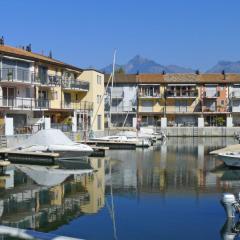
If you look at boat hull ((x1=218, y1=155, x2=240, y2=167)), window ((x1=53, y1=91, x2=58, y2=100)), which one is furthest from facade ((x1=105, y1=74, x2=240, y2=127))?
boat hull ((x1=218, y1=155, x2=240, y2=167))

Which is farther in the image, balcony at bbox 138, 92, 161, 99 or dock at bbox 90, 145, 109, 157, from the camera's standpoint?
balcony at bbox 138, 92, 161, 99

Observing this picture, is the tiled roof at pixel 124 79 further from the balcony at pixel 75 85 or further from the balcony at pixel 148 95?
the balcony at pixel 75 85

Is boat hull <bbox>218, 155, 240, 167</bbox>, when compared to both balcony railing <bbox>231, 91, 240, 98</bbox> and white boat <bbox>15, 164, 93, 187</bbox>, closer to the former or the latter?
white boat <bbox>15, 164, 93, 187</bbox>

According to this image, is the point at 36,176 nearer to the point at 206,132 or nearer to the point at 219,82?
the point at 206,132

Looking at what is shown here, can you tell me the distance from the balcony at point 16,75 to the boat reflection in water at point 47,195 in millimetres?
18688

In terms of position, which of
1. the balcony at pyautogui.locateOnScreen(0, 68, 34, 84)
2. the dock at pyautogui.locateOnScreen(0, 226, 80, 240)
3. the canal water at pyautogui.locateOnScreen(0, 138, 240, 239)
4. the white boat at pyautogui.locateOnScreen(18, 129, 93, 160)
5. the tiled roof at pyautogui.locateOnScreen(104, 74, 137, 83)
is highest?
the tiled roof at pyautogui.locateOnScreen(104, 74, 137, 83)

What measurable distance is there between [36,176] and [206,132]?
6395 centimetres

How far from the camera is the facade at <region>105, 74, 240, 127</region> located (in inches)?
3996

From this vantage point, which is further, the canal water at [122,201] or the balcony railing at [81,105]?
the balcony railing at [81,105]

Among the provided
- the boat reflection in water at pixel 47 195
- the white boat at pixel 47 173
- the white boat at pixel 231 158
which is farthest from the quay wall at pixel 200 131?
the white boat at pixel 47 173

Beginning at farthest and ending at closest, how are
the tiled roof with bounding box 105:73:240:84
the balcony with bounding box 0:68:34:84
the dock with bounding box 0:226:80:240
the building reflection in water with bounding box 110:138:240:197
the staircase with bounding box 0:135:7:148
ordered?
1. the tiled roof with bounding box 105:73:240:84
2. the balcony with bounding box 0:68:34:84
3. the staircase with bounding box 0:135:7:148
4. the building reflection in water with bounding box 110:138:240:197
5. the dock with bounding box 0:226:80:240

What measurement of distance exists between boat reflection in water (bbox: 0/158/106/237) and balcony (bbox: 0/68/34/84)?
1869 centimetres

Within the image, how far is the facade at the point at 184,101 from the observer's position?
101500mm

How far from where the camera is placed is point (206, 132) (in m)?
93.8
